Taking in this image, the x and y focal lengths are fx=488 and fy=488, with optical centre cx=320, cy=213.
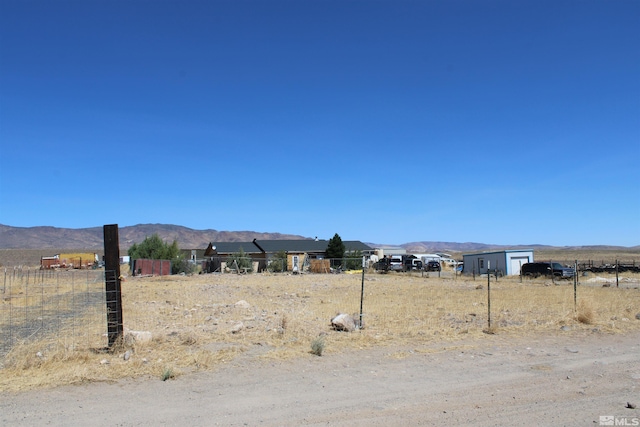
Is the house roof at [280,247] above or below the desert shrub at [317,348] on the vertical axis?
above

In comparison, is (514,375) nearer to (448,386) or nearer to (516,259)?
(448,386)

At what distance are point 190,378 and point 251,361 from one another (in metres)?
1.41

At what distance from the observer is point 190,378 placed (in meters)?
7.70

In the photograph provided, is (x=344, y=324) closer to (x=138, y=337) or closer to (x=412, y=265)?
(x=138, y=337)

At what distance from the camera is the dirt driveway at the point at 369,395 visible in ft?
19.4

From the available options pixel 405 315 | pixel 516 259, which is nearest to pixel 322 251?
pixel 516 259

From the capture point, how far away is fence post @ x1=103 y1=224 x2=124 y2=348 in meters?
9.38

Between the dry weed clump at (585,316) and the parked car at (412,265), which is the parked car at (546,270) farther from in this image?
the dry weed clump at (585,316)

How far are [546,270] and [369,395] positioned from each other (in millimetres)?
41055

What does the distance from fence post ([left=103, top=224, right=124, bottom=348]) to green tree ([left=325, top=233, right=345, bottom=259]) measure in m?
62.3

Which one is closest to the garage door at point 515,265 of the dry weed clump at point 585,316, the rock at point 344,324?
the dry weed clump at point 585,316

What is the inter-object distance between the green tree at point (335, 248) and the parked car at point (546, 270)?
30.8 metres

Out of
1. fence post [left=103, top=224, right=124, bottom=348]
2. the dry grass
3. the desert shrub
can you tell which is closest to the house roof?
the dry grass

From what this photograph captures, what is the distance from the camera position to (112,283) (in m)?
9.55
